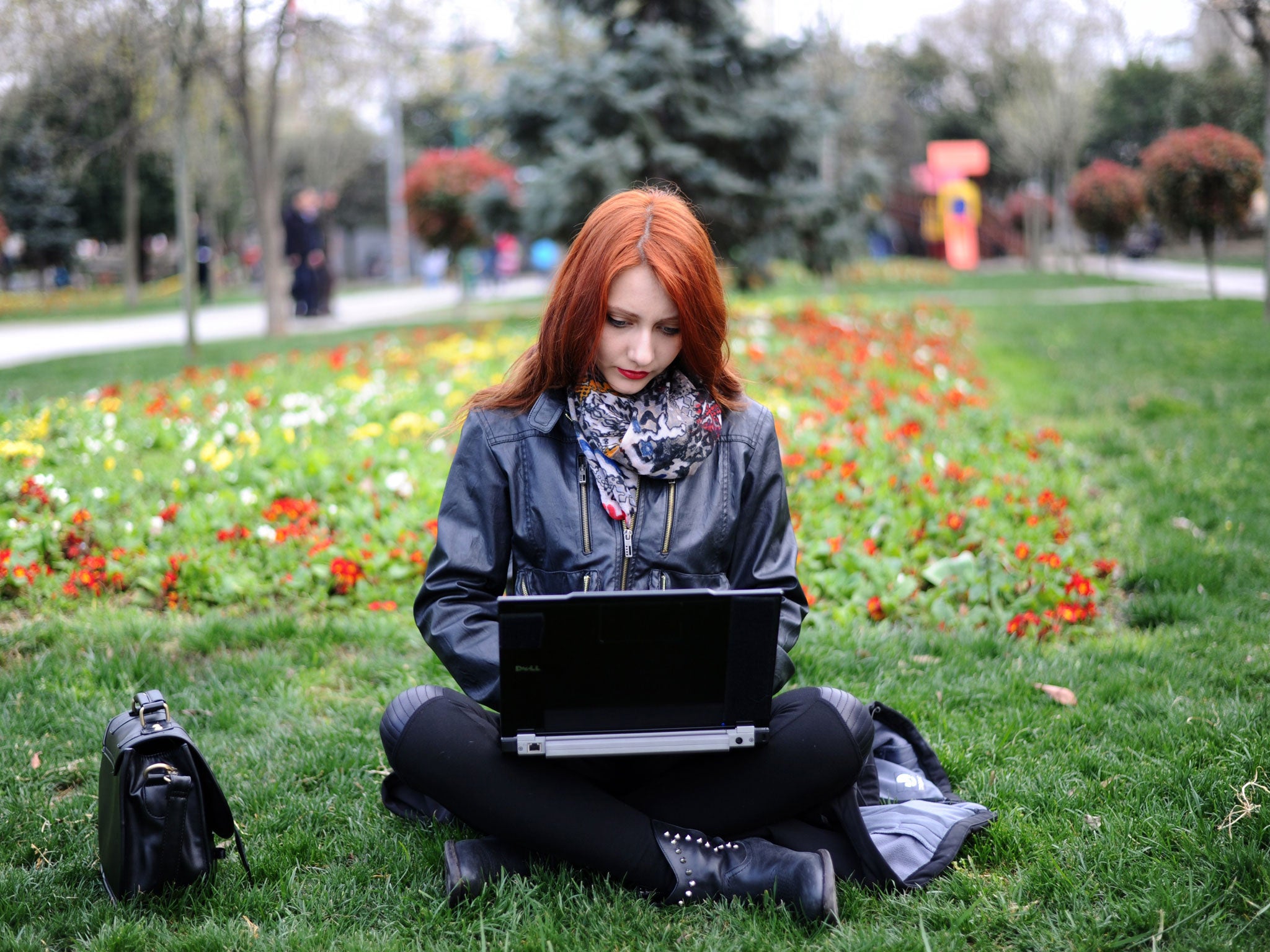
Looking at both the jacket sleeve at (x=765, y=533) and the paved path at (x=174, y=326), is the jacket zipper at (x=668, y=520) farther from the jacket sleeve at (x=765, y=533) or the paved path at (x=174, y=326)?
the paved path at (x=174, y=326)

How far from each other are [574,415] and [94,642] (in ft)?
7.23

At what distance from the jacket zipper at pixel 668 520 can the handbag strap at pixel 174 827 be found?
1.08 meters

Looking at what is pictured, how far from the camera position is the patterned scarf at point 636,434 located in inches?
96.0

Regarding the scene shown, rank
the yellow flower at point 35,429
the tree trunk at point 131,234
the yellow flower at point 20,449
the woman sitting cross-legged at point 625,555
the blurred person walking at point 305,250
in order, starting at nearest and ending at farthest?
the woman sitting cross-legged at point 625,555
the yellow flower at point 20,449
the yellow flower at point 35,429
the blurred person walking at point 305,250
the tree trunk at point 131,234

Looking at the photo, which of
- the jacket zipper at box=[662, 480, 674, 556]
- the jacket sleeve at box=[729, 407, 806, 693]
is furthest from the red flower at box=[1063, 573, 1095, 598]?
the jacket zipper at box=[662, 480, 674, 556]

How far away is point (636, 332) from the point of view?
2404mm

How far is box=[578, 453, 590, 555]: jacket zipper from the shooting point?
8.09 feet

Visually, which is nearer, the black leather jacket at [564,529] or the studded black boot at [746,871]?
the studded black boot at [746,871]

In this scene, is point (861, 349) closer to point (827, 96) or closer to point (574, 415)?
point (827, 96)

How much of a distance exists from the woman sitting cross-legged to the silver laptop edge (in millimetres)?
162

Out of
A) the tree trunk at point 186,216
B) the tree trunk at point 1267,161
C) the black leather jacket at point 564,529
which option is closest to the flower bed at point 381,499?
the black leather jacket at point 564,529

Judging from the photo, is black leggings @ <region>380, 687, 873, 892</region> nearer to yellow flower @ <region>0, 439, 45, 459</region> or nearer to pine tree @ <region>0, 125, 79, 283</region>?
yellow flower @ <region>0, 439, 45, 459</region>

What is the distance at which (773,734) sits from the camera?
2350mm

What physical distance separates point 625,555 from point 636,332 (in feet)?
1.64
